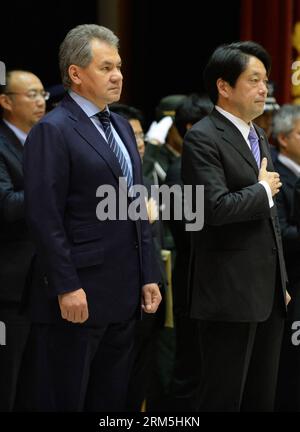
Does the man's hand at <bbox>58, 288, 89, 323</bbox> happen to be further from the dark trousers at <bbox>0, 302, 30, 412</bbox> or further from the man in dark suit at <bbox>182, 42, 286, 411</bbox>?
the dark trousers at <bbox>0, 302, 30, 412</bbox>

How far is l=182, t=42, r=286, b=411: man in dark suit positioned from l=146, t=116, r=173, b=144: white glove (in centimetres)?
104

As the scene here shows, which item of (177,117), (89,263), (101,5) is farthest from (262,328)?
(101,5)

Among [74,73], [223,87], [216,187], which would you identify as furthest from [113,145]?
[223,87]

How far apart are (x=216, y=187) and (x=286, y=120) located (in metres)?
0.89

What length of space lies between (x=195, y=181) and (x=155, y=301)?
396 mm

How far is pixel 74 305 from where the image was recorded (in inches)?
95.4

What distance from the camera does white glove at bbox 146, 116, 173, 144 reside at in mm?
3893

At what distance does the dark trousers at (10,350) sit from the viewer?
10.2 ft

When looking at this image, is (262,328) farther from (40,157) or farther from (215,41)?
(215,41)

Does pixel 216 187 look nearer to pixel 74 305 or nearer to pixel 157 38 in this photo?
pixel 74 305

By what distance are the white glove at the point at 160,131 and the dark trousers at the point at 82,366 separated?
141 centimetres

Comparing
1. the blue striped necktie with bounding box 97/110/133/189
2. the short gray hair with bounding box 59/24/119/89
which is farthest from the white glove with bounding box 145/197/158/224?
the short gray hair with bounding box 59/24/119/89

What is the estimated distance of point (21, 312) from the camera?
2715 mm

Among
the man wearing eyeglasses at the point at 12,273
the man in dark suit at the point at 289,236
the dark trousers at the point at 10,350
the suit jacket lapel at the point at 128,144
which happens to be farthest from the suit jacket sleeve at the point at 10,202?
the man in dark suit at the point at 289,236
